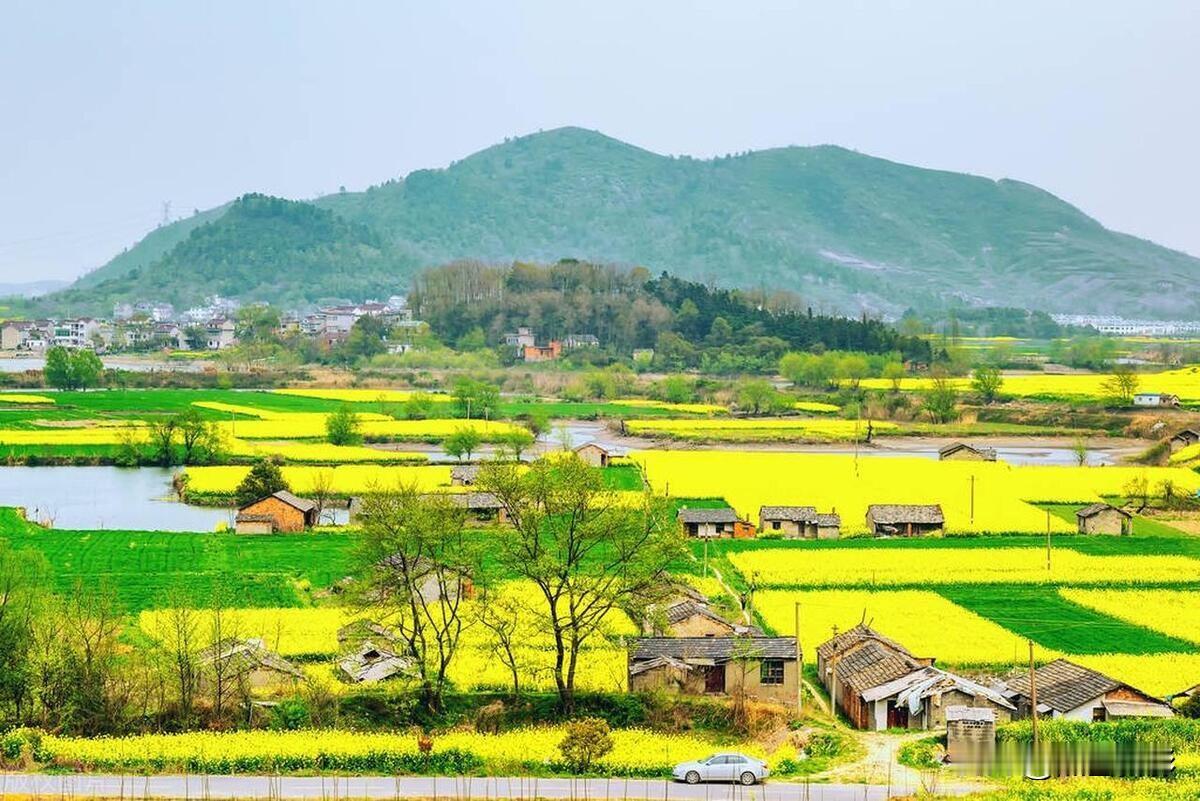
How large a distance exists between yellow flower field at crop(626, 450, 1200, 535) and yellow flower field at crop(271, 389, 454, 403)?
959 inches

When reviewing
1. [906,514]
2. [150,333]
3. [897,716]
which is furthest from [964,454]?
[150,333]

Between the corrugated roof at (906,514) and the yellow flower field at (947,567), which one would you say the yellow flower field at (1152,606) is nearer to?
the yellow flower field at (947,567)

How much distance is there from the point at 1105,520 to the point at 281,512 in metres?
22.5

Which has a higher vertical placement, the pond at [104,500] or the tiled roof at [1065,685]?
the pond at [104,500]

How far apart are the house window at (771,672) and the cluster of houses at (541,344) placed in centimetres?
8891

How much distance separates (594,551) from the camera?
106ft

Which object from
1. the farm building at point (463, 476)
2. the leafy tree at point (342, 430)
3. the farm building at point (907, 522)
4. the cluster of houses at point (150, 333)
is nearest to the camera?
the farm building at point (907, 522)

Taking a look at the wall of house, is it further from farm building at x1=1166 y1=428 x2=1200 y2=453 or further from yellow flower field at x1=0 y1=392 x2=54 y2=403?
yellow flower field at x1=0 y1=392 x2=54 y2=403

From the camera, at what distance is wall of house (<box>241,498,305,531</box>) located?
38000 mm

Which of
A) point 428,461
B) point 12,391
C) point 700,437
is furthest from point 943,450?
point 12,391

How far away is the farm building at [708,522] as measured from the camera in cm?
3750

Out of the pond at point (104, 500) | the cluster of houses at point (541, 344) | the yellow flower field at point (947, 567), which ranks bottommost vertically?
the yellow flower field at point (947, 567)

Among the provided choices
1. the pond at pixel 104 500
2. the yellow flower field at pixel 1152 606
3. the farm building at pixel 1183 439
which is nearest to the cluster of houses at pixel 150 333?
the pond at pixel 104 500

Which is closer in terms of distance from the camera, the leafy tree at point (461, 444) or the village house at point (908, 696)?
the village house at point (908, 696)
